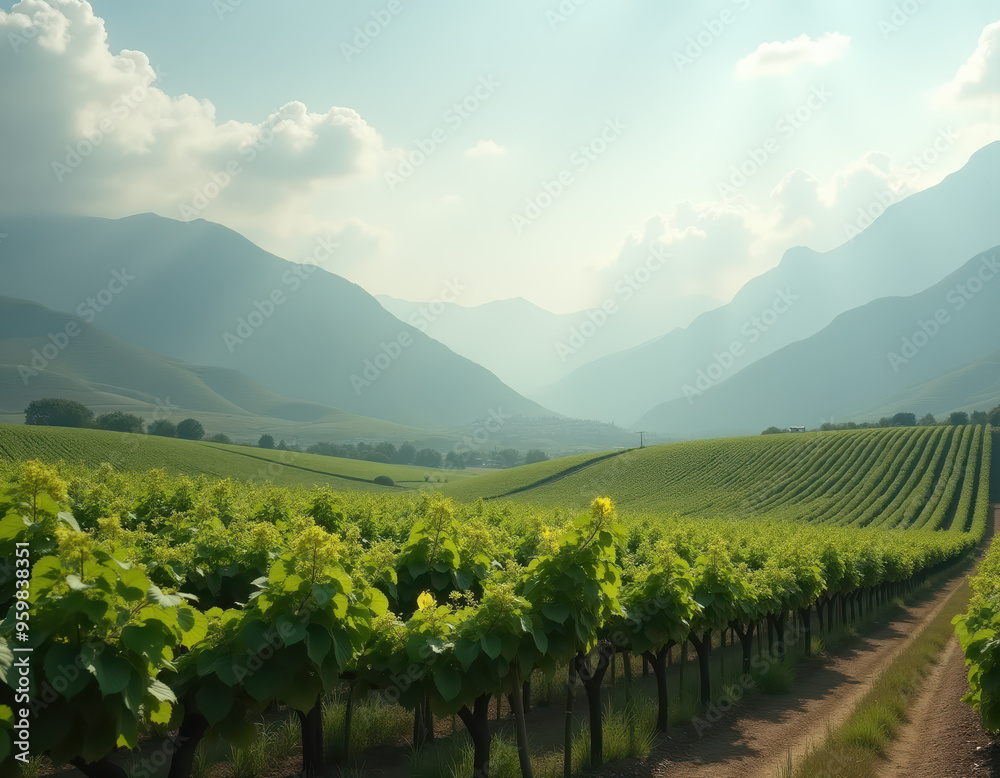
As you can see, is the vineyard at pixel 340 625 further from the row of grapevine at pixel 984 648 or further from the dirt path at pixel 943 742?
the dirt path at pixel 943 742

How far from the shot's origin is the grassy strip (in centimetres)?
1006

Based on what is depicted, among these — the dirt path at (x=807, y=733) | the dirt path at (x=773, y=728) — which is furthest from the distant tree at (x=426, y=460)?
the dirt path at (x=807, y=733)

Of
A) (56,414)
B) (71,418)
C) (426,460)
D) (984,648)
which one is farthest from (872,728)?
(426,460)

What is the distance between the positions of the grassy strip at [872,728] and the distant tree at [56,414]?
14264cm

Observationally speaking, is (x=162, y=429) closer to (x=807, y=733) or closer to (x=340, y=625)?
(x=807, y=733)

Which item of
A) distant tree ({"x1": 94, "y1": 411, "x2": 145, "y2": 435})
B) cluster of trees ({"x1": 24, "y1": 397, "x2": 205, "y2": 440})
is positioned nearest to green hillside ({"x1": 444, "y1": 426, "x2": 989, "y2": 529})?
distant tree ({"x1": 94, "y1": 411, "x2": 145, "y2": 435})

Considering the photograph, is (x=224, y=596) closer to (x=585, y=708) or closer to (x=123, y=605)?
(x=123, y=605)

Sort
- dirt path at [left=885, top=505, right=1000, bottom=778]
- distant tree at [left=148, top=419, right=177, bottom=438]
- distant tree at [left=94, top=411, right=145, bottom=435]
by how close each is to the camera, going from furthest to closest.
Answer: distant tree at [left=148, top=419, right=177, bottom=438] → distant tree at [left=94, top=411, right=145, bottom=435] → dirt path at [left=885, top=505, right=1000, bottom=778]

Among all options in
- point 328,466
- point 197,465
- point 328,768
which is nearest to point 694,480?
point 328,466

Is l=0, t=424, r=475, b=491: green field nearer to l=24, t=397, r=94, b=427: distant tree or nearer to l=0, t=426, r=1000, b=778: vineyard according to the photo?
l=24, t=397, r=94, b=427: distant tree

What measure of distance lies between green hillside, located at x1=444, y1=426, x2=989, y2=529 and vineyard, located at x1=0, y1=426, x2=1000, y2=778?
55.7 meters

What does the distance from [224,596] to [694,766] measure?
9.15 m

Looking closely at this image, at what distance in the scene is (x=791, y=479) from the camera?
92.6m

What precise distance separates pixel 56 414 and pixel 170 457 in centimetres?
4764
